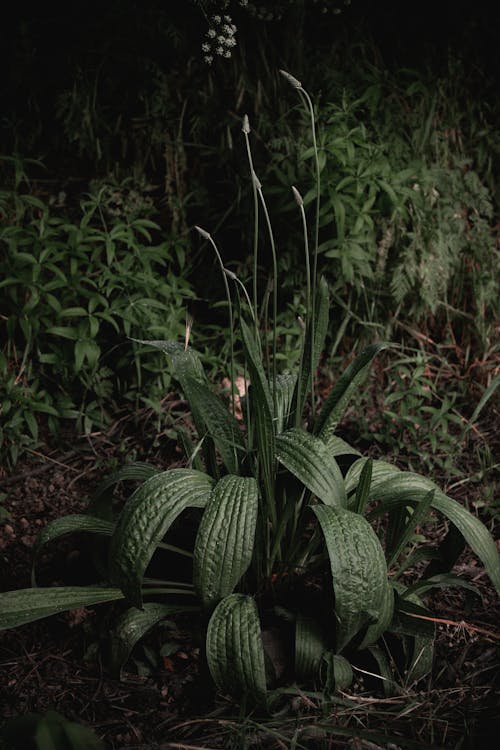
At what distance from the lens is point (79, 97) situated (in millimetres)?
2760

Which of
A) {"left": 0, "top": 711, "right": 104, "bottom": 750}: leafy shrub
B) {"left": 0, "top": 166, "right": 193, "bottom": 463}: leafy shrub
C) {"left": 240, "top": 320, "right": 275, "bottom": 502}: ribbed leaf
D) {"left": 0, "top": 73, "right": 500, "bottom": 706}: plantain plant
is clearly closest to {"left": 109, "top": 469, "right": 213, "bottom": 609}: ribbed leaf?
{"left": 0, "top": 73, "right": 500, "bottom": 706}: plantain plant

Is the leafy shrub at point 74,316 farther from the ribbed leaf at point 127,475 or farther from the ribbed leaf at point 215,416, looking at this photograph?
the ribbed leaf at point 215,416

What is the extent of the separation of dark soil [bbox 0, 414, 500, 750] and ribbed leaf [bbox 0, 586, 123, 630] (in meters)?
0.19

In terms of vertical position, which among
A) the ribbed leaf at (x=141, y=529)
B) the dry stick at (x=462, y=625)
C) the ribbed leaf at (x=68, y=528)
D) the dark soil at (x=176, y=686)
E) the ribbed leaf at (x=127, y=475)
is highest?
the ribbed leaf at (x=141, y=529)

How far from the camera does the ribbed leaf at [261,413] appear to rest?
4.91 ft

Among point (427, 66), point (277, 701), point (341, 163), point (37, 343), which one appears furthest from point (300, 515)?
point (427, 66)

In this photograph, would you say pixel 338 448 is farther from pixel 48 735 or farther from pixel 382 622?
pixel 48 735

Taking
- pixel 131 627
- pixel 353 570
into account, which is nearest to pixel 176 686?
pixel 131 627

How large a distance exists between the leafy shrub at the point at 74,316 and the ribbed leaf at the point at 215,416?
0.71m

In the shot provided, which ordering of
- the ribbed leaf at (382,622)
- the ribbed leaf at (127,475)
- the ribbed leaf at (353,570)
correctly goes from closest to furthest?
1. the ribbed leaf at (353,570)
2. the ribbed leaf at (382,622)
3. the ribbed leaf at (127,475)

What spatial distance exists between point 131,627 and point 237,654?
29 centimetres

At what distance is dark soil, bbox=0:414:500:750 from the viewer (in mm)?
1486

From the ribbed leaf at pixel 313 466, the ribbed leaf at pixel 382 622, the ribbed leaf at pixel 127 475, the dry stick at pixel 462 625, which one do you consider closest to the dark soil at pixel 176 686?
the dry stick at pixel 462 625

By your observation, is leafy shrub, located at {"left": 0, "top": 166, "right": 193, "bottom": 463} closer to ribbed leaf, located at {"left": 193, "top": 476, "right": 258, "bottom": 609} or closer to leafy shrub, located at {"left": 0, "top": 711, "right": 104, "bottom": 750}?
ribbed leaf, located at {"left": 193, "top": 476, "right": 258, "bottom": 609}
